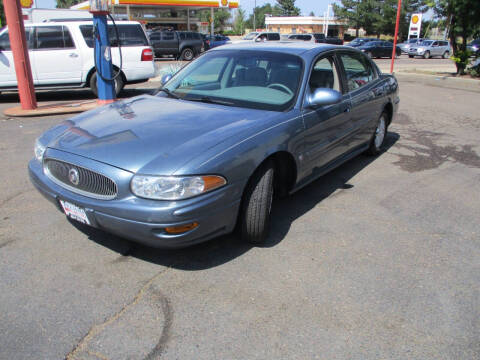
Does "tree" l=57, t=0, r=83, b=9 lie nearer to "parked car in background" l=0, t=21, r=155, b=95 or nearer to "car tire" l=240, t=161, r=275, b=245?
"parked car in background" l=0, t=21, r=155, b=95

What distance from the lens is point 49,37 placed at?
386 inches

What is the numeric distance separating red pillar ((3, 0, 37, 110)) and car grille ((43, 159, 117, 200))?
247 inches

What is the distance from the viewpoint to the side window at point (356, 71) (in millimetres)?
4791

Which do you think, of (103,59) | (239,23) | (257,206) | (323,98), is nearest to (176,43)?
(103,59)

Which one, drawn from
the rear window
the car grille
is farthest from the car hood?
the rear window

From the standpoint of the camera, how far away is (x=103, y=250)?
3334 mm

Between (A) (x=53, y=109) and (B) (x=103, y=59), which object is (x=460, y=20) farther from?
(A) (x=53, y=109)

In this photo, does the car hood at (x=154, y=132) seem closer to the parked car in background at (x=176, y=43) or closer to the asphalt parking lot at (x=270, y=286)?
the asphalt parking lot at (x=270, y=286)

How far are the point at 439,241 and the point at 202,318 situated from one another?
7.43ft

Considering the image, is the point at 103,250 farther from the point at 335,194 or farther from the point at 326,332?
the point at 335,194

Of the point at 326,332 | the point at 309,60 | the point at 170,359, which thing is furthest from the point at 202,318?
the point at 309,60

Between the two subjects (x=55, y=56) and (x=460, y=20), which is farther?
(x=460, y=20)

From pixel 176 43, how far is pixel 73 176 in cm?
2336

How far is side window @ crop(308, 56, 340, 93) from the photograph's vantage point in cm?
408
